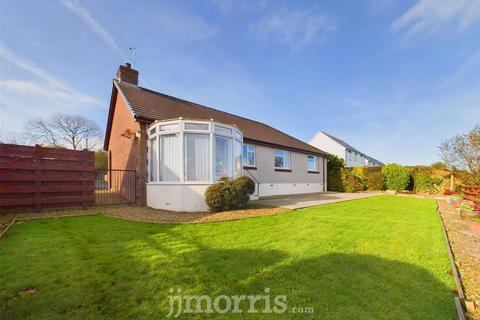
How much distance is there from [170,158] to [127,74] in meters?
8.71

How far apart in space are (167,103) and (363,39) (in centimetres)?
1217

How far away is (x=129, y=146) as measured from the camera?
11.8 metres

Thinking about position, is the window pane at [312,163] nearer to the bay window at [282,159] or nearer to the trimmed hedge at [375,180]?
the bay window at [282,159]

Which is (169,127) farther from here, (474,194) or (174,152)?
(474,194)

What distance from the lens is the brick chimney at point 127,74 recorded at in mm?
14051

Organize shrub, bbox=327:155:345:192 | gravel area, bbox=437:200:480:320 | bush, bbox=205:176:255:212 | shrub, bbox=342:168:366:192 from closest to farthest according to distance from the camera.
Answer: gravel area, bbox=437:200:480:320, bush, bbox=205:176:255:212, shrub, bbox=342:168:366:192, shrub, bbox=327:155:345:192

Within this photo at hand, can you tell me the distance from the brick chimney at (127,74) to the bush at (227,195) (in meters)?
10.3

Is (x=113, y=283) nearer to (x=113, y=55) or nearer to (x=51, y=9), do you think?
(x=51, y=9)

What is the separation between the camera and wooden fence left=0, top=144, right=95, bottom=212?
7.52m

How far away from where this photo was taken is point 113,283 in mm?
3006

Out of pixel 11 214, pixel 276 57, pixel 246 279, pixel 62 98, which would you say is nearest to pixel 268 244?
pixel 246 279

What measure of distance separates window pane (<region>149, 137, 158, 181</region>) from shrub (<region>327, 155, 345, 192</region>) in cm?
1753

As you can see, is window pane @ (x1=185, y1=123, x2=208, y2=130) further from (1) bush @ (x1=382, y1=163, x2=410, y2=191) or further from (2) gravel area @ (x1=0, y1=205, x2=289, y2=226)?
(1) bush @ (x1=382, y1=163, x2=410, y2=191)

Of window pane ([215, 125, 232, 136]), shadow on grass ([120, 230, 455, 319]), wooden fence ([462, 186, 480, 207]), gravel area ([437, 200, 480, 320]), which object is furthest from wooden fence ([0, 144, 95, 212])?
wooden fence ([462, 186, 480, 207])
